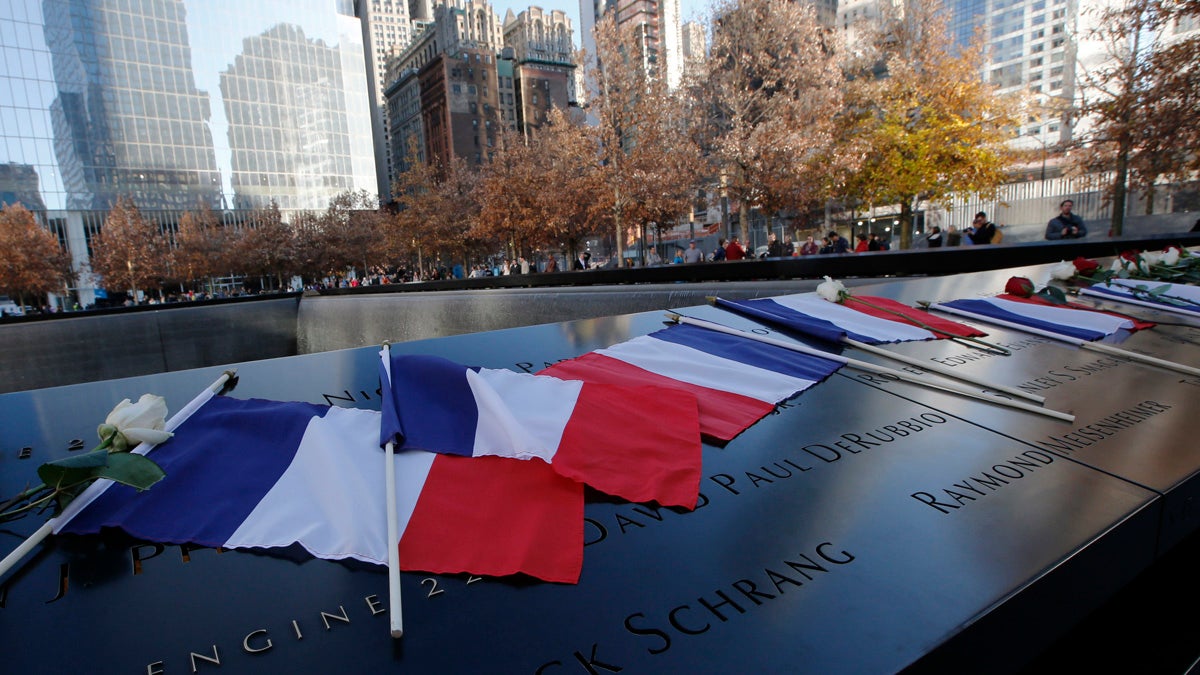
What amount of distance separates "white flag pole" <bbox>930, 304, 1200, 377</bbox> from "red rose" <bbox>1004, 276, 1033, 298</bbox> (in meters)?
0.61

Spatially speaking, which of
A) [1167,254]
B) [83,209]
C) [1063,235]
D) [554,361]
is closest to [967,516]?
[554,361]

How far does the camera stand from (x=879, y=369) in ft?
6.92

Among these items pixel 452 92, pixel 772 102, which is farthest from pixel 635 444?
pixel 452 92

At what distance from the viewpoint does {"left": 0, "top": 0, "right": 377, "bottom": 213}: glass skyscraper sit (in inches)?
2032

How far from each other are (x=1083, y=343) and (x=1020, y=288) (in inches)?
44.3

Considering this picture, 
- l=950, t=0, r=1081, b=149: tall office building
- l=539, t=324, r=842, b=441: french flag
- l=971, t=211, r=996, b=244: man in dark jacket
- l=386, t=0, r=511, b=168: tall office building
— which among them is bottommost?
l=539, t=324, r=842, b=441: french flag

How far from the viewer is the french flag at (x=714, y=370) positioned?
1800 millimetres

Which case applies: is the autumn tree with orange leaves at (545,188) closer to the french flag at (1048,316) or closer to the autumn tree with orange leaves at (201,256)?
the french flag at (1048,316)

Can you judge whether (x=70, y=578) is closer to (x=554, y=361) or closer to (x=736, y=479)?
(x=736, y=479)

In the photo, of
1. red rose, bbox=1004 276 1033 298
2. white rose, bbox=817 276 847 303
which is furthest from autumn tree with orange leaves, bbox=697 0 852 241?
white rose, bbox=817 276 847 303

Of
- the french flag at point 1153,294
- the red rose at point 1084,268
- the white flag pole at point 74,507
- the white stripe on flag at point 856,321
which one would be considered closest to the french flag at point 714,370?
the white stripe on flag at point 856,321

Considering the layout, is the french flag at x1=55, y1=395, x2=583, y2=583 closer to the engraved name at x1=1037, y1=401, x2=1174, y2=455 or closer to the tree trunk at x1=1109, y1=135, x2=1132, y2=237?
the engraved name at x1=1037, y1=401, x2=1174, y2=455

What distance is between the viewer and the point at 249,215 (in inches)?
2446

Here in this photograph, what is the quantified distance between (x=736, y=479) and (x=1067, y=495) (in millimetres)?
675
